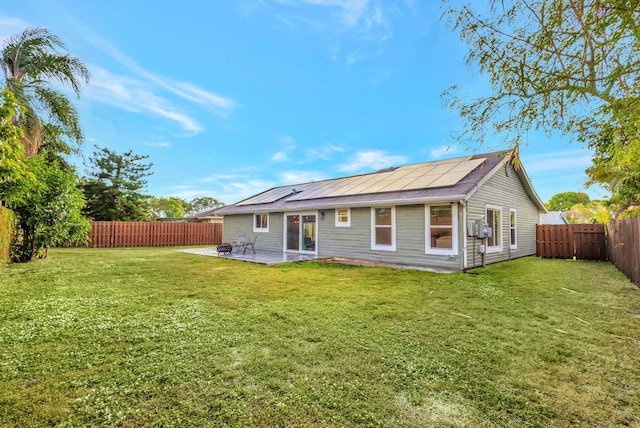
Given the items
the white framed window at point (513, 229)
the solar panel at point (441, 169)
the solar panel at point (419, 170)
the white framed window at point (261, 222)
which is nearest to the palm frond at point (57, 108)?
the white framed window at point (261, 222)

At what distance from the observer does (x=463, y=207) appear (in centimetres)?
823

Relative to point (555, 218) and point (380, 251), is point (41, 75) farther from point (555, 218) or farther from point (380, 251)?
point (555, 218)

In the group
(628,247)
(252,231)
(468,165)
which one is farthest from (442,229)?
(252,231)

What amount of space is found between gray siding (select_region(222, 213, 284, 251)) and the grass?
7.99 meters

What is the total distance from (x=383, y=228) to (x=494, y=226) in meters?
4.14

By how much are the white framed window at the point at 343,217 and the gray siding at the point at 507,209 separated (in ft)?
13.7

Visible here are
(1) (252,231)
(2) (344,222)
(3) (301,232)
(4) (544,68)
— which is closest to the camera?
(4) (544,68)

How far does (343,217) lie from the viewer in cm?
1106

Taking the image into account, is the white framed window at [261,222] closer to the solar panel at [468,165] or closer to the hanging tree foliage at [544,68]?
the solar panel at [468,165]

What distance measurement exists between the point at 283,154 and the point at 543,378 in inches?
923

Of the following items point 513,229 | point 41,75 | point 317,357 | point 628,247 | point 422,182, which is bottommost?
point 317,357

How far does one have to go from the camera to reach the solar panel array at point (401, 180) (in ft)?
31.4

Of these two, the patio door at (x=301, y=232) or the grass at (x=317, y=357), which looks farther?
the patio door at (x=301, y=232)

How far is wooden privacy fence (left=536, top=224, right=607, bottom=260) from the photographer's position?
11375mm
